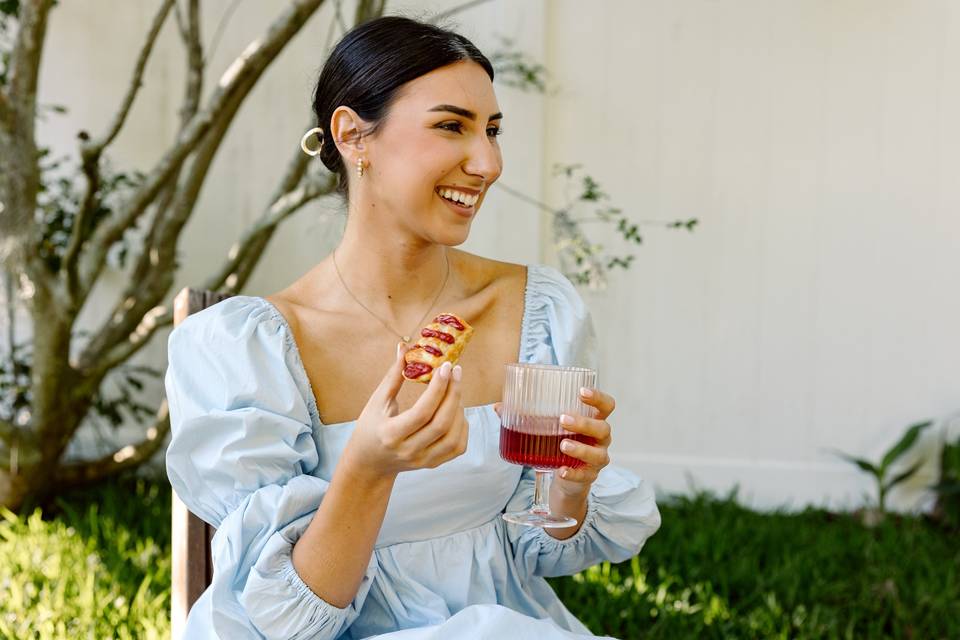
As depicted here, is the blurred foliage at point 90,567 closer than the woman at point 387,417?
No

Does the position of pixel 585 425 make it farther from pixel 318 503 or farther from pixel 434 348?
pixel 318 503

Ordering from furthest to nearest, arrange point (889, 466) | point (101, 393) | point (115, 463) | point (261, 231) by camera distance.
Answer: point (101, 393), point (889, 466), point (115, 463), point (261, 231)

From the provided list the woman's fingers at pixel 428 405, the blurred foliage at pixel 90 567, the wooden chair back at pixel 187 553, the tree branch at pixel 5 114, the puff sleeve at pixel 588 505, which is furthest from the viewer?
the tree branch at pixel 5 114

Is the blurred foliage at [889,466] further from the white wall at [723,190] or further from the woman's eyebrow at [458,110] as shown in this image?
the woman's eyebrow at [458,110]

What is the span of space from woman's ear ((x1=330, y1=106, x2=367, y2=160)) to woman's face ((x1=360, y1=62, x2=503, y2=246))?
0.03m

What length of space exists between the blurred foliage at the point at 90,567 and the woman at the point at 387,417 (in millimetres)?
1386

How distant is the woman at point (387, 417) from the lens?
1.51 meters

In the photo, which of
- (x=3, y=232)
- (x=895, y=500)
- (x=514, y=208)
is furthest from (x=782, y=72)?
(x=3, y=232)

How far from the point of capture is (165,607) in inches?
A: 125

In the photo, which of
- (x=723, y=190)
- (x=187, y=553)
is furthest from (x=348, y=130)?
(x=723, y=190)

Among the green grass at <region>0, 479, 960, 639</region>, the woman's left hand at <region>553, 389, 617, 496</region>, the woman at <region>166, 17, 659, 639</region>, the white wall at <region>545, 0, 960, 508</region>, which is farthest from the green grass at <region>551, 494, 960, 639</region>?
the woman's left hand at <region>553, 389, 617, 496</region>

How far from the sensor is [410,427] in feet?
4.42

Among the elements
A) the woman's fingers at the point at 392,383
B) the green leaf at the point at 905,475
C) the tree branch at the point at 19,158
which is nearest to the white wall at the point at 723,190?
the green leaf at the point at 905,475

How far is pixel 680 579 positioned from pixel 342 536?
2310 mm
